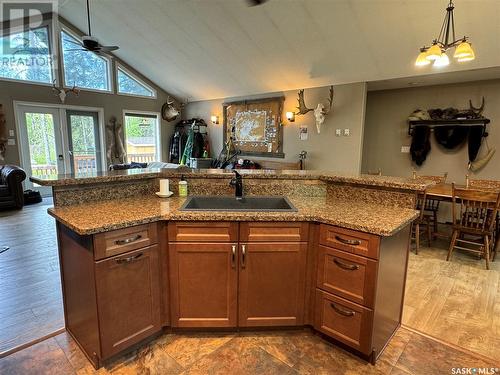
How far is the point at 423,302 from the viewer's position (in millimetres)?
2531

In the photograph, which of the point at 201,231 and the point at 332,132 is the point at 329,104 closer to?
the point at 332,132

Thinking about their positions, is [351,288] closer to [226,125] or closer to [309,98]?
[309,98]

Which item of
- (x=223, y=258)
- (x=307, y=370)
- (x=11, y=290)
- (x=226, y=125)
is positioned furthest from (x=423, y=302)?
(x=226, y=125)

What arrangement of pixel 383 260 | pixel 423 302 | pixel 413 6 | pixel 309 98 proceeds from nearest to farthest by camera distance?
pixel 383 260 < pixel 423 302 < pixel 413 6 < pixel 309 98

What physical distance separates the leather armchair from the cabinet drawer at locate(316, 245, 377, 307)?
18.5ft

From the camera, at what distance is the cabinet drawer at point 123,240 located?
160 cm

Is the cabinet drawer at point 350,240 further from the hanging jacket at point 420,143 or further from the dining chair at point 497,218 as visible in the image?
the hanging jacket at point 420,143

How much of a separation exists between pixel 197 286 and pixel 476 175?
4.96 metres

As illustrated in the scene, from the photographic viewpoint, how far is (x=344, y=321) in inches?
73.2

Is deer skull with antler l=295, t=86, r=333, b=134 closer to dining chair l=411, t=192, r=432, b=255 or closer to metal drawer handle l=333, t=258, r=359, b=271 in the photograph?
dining chair l=411, t=192, r=432, b=255

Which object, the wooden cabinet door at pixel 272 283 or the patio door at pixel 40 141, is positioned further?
the patio door at pixel 40 141


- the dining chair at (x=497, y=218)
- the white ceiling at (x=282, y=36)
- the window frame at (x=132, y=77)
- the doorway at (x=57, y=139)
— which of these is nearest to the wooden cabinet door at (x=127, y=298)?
the white ceiling at (x=282, y=36)

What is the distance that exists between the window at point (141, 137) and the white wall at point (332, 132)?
11.0 ft

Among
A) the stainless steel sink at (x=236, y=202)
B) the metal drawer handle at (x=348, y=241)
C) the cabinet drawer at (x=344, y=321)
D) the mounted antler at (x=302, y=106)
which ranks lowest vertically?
the cabinet drawer at (x=344, y=321)
